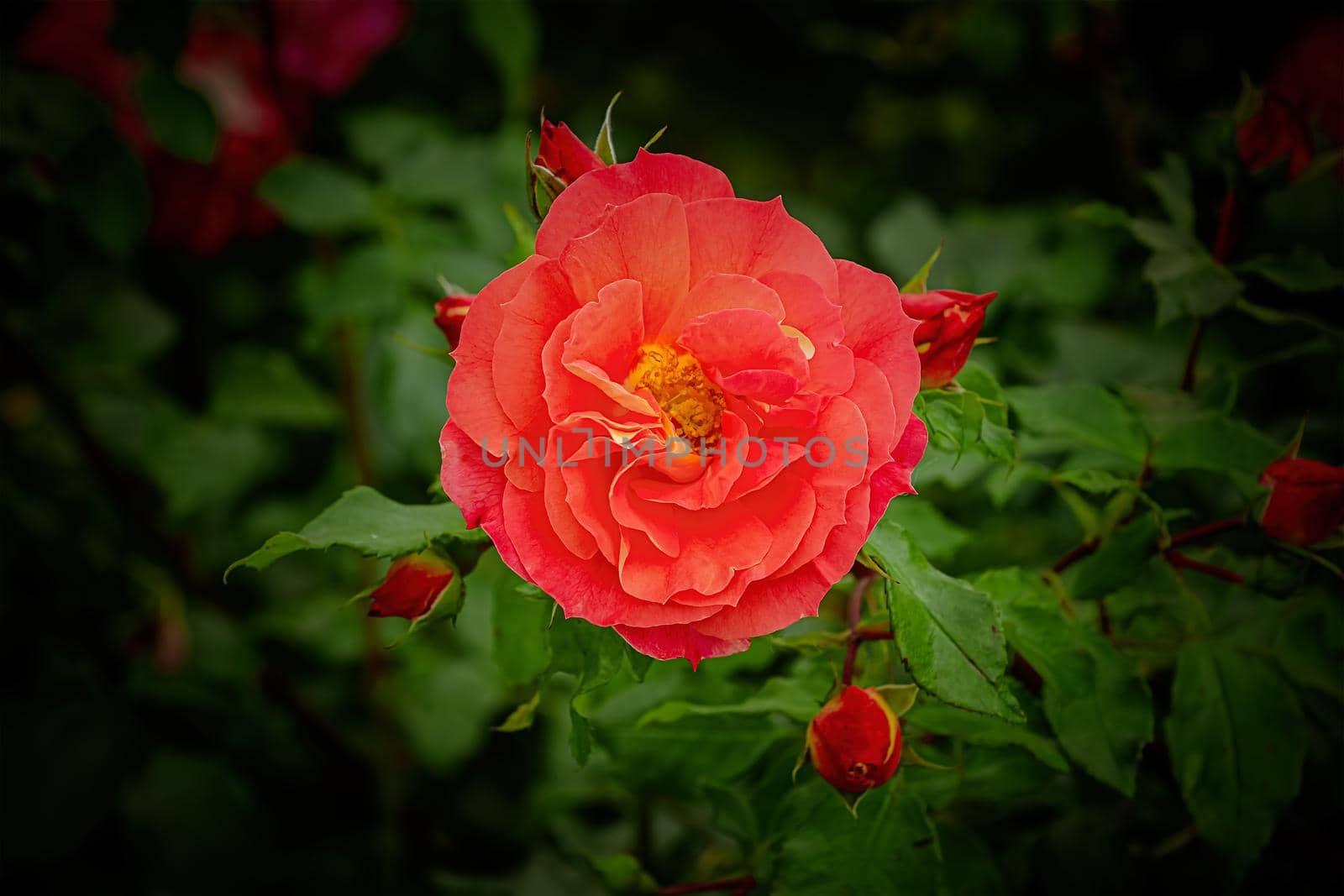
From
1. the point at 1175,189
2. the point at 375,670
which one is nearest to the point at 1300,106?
→ the point at 1175,189

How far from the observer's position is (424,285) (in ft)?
4.50

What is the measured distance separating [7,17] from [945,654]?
1664 mm

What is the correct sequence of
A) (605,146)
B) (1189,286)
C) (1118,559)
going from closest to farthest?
(605,146)
(1118,559)
(1189,286)

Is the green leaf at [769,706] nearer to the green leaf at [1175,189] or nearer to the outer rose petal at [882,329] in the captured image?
the outer rose petal at [882,329]

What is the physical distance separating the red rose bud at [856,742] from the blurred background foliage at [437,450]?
3.6 inches

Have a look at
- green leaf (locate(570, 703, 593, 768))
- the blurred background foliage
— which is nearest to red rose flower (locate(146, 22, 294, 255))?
the blurred background foliage

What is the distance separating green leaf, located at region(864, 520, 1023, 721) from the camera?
656 mm

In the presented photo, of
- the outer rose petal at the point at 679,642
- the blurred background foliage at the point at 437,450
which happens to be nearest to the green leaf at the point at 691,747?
the blurred background foliage at the point at 437,450

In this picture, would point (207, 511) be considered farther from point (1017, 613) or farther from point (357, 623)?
point (1017, 613)

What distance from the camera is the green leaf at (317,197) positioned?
136 centimetres

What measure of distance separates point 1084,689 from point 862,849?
0.81ft

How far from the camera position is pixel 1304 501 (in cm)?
74

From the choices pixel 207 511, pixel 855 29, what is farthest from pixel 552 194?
pixel 855 29

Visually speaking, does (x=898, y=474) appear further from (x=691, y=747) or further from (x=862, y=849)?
(x=691, y=747)
